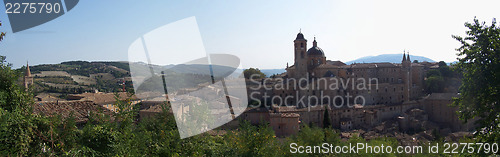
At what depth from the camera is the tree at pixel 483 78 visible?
8125 millimetres

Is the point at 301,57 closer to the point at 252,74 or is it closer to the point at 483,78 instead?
the point at 252,74

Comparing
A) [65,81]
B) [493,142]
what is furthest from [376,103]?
[65,81]

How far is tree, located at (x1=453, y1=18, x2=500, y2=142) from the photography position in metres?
8.12

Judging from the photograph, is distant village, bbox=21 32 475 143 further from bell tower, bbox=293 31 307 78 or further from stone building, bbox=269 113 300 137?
stone building, bbox=269 113 300 137

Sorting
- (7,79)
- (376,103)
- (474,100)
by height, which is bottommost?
A: (376,103)

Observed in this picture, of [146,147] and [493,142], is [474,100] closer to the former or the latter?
[493,142]

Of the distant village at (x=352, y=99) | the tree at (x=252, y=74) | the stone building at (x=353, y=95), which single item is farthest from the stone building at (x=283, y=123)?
the tree at (x=252, y=74)

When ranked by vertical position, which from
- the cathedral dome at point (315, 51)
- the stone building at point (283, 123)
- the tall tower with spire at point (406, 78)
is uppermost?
the cathedral dome at point (315, 51)

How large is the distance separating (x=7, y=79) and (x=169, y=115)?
3.41 meters

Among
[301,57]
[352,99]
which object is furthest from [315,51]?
[352,99]

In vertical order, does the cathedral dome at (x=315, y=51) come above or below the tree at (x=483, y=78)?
above

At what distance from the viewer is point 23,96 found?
6289 millimetres

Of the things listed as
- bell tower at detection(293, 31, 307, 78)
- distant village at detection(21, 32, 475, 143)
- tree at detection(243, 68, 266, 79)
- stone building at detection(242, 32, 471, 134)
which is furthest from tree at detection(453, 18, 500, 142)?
tree at detection(243, 68, 266, 79)

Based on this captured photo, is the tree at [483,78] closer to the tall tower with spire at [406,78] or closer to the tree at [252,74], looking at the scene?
the tall tower with spire at [406,78]
